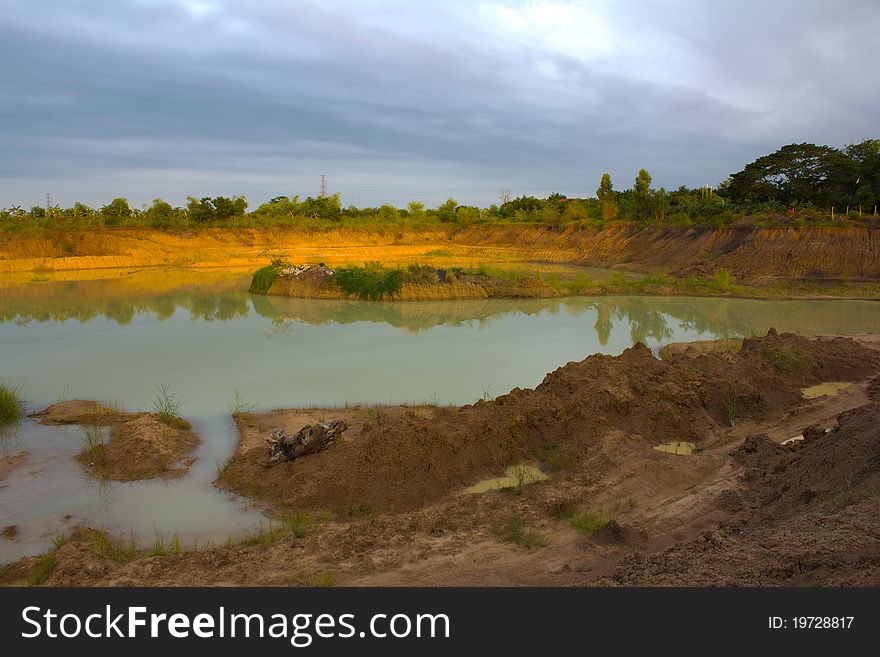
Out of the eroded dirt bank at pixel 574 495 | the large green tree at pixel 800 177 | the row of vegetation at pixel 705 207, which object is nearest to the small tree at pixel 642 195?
the row of vegetation at pixel 705 207

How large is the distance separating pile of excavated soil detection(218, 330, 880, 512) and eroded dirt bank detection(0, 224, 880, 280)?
17203 millimetres

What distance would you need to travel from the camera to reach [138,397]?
353 inches

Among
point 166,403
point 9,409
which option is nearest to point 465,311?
point 166,403

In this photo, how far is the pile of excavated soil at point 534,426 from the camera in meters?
5.66

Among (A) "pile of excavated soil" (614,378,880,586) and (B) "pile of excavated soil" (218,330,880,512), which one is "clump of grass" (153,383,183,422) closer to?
(B) "pile of excavated soil" (218,330,880,512)

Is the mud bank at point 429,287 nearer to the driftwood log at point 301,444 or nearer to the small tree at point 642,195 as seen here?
the driftwood log at point 301,444

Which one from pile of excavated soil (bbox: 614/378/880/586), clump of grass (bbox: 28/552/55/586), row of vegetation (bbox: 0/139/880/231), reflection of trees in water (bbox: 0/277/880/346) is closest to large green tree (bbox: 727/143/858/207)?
row of vegetation (bbox: 0/139/880/231)

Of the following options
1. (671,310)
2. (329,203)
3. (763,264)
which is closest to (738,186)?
(763,264)

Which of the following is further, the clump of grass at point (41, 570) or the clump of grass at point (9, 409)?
the clump of grass at point (9, 409)

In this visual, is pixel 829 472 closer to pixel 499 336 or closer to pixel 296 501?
pixel 296 501

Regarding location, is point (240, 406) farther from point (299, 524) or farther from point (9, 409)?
point (299, 524)

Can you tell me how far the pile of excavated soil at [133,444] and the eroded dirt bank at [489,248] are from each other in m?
22.2

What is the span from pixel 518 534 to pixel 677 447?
284cm

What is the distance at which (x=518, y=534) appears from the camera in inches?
184
